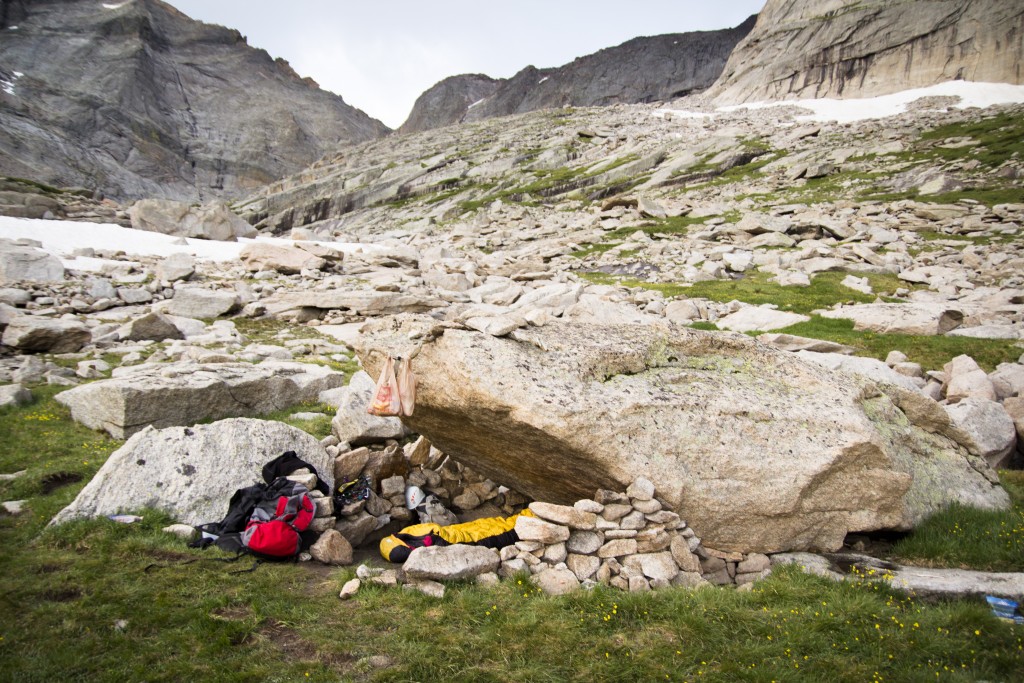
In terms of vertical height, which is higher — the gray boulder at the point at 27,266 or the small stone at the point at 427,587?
the gray boulder at the point at 27,266

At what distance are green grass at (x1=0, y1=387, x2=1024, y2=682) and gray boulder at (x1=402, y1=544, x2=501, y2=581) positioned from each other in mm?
335

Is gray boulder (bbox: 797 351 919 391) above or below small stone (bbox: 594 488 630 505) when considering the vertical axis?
above

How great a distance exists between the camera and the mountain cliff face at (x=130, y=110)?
406 ft

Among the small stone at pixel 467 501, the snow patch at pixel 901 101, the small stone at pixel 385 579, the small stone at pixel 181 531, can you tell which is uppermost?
the snow patch at pixel 901 101

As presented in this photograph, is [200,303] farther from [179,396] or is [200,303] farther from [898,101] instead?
[898,101]

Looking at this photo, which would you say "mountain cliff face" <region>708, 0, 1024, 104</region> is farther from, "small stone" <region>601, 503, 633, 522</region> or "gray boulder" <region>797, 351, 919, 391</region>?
"small stone" <region>601, 503, 633, 522</region>

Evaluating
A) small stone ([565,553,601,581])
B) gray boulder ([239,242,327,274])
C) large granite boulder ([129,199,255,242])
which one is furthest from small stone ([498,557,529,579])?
large granite boulder ([129,199,255,242])

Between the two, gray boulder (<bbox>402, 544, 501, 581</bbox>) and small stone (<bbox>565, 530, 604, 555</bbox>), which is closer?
gray boulder (<bbox>402, 544, 501, 581</bbox>)

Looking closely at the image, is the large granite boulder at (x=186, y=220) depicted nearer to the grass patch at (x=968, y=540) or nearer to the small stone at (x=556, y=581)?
the small stone at (x=556, y=581)

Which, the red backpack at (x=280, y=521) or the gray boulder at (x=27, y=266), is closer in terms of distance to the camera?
the red backpack at (x=280, y=521)

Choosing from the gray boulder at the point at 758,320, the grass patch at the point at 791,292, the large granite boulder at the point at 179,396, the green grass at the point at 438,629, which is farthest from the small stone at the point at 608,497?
the grass patch at the point at 791,292

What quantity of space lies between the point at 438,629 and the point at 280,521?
11.5 ft

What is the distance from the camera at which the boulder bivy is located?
319 inches

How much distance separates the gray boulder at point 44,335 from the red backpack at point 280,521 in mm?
17014
